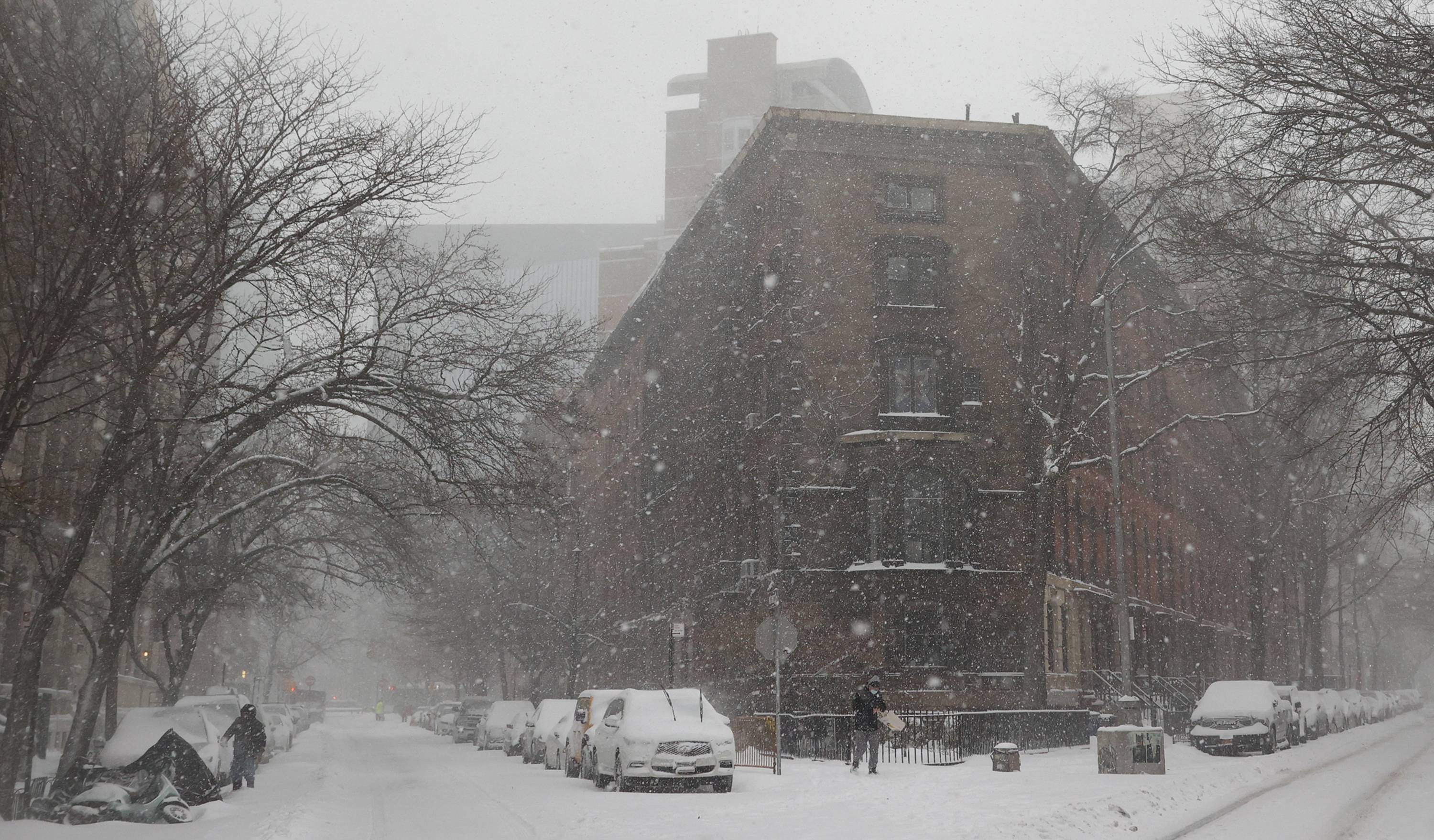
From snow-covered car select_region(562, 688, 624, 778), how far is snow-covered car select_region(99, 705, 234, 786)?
6342mm

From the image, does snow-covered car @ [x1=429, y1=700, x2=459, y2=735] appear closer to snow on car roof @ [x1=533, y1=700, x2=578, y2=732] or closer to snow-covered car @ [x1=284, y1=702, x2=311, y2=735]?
snow-covered car @ [x1=284, y1=702, x2=311, y2=735]

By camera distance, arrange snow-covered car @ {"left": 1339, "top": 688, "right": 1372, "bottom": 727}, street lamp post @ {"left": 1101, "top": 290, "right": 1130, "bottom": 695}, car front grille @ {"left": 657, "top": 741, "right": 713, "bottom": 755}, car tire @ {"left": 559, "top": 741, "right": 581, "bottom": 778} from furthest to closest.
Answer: snow-covered car @ {"left": 1339, "top": 688, "right": 1372, "bottom": 727}, street lamp post @ {"left": 1101, "top": 290, "right": 1130, "bottom": 695}, car tire @ {"left": 559, "top": 741, "right": 581, "bottom": 778}, car front grille @ {"left": 657, "top": 741, "right": 713, "bottom": 755}

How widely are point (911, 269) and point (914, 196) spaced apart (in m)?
2.31

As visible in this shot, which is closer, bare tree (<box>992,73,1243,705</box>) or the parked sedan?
bare tree (<box>992,73,1243,705</box>)

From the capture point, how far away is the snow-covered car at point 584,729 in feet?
80.7

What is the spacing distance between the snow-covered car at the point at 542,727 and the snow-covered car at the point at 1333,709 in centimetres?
2603

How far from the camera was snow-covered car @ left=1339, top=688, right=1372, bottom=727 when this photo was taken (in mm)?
51406

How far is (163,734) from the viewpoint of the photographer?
19.0m

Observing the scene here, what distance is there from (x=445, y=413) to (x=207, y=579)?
67.5ft

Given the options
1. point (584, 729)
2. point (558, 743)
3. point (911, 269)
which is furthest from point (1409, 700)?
point (584, 729)

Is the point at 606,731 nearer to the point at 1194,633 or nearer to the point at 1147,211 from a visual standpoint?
the point at 1147,211

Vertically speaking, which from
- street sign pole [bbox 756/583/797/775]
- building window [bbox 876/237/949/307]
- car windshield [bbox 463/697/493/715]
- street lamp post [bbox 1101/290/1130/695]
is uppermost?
building window [bbox 876/237/949/307]

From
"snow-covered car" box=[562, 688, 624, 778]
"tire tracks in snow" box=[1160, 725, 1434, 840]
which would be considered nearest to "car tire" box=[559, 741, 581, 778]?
"snow-covered car" box=[562, 688, 624, 778]

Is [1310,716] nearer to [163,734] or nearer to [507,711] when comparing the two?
[507,711]
